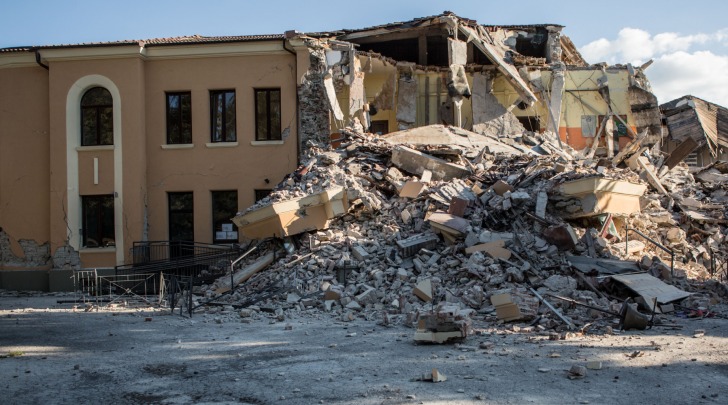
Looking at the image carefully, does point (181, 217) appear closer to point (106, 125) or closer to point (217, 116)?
point (217, 116)

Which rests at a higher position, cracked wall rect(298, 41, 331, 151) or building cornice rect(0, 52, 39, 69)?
building cornice rect(0, 52, 39, 69)

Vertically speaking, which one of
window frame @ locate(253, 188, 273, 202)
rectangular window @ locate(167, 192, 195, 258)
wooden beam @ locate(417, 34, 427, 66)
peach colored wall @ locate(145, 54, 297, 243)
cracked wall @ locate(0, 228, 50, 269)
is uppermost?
wooden beam @ locate(417, 34, 427, 66)

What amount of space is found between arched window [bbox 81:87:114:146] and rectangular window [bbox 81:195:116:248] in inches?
69.4

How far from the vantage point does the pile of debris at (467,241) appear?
11477 mm

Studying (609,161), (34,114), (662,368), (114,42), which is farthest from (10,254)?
(662,368)

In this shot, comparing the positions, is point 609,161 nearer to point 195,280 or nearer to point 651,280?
point 651,280

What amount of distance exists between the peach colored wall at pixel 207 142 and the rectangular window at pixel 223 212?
0.21 metres

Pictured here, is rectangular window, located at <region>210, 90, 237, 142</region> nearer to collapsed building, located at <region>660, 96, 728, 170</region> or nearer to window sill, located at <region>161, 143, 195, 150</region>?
window sill, located at <region>161, 143, 195, 150</region>

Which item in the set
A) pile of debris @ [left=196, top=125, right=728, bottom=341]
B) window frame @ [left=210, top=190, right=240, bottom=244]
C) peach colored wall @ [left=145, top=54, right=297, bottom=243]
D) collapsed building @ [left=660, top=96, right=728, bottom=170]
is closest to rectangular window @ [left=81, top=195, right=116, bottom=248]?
peach colored wall @ [left=145, top=54, right=297, bottom=243]

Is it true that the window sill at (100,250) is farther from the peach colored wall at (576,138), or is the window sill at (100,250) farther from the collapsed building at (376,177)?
the peach colored wall at (576,138)

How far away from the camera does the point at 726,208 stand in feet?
58.2

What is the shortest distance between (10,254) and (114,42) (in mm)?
7331

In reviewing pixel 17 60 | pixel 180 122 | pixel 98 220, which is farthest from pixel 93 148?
pixel 17 60

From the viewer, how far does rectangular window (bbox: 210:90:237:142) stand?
20922mm
